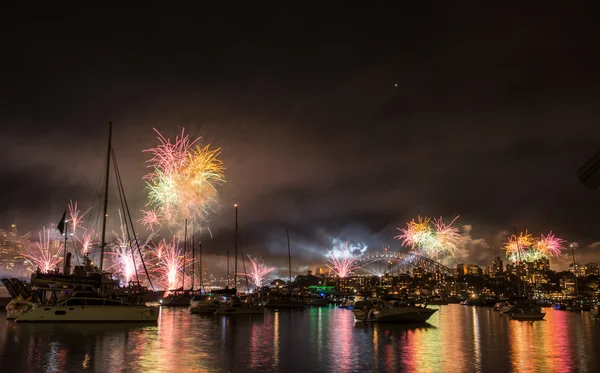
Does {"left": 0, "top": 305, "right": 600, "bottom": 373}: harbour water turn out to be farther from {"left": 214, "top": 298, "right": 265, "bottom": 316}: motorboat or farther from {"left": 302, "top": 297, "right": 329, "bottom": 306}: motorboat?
{"left": 302, "top": 297, "right": 329, "bottom": 306}: motorboat

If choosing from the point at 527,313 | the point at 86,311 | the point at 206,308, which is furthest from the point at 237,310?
the point at 527,313

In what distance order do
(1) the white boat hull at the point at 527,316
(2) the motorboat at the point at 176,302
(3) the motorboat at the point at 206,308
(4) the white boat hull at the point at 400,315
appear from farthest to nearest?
(2) the motorboat at the point at 176,302 → (3) the motorboat at the point at 206,308 → (1) the white boat hull at the point at 527,316 → (4) the white boat hull at the point at 400,315

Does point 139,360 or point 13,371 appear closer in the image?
point 13,371

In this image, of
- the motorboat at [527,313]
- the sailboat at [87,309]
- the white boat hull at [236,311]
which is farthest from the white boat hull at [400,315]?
the sailboat at [87,309]

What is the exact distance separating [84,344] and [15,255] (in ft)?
627

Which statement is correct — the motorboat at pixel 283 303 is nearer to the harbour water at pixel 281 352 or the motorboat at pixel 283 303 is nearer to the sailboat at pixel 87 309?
the sailboat at pixel 87 309

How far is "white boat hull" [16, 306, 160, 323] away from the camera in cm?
3192

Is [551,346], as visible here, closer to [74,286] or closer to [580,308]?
[74,286]

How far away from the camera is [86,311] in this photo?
32531mm

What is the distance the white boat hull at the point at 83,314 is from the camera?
31.9 meters

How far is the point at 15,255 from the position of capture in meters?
183

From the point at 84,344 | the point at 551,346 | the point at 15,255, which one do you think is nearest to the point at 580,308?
the point at 551,346

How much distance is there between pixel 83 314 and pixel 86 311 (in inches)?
10.4

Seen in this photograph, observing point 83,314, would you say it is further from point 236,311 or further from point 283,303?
point 283,303
